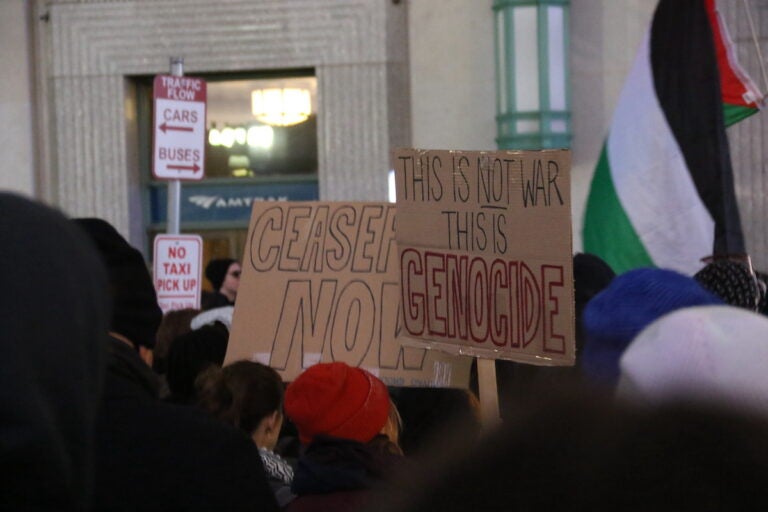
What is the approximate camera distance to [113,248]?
2.92 metres

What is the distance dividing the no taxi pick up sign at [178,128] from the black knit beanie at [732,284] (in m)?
4.81

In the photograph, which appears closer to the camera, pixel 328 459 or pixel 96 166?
pixel 328 459

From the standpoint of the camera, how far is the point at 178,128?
8.31m

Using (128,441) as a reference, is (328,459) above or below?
below

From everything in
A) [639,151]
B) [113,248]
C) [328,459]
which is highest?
[639,151]

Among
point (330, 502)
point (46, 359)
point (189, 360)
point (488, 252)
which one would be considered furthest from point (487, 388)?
point (46, 359)

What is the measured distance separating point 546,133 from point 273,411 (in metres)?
6.75

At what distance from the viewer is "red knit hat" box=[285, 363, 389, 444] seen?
10.9 feet

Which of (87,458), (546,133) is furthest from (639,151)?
(546,133)

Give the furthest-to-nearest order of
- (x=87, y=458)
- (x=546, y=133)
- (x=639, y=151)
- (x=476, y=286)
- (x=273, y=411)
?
1. (x=546, y=133)
2. (x=639, y=151)
3. (x=476, y=286)
4. (x=273, y=411)
5. (x=87, y=458)

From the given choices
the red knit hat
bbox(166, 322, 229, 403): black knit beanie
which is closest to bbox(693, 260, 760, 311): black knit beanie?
the red knit hat

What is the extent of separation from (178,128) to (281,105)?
3.20m

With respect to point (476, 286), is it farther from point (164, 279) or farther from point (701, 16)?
point (164, 279)

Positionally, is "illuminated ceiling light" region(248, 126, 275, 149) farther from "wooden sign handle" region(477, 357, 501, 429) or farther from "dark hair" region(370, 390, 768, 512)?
"dark hair" region(370, 390, 768, 512)
